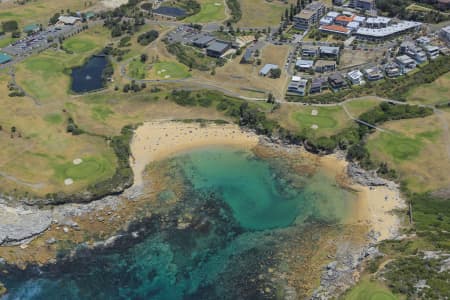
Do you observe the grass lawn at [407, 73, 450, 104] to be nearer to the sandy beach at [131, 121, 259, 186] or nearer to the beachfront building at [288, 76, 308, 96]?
the beachfront building at [288, 76, 308, 96]

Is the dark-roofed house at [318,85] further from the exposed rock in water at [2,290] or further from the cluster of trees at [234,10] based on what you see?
the exposed rock in water at [2,290]

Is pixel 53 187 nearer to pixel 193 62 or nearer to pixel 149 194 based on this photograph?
pixel 149 194

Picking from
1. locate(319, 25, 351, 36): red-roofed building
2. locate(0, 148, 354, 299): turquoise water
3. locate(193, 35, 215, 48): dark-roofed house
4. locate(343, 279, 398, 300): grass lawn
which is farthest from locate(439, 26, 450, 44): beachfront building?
locate(343, 279, 398, 300): grass lawn

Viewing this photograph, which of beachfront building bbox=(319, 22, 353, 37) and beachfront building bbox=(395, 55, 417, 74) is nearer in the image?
beachfront building bbox=(395, 55, 417, 74)

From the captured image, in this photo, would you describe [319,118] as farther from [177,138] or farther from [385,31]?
[385,31]

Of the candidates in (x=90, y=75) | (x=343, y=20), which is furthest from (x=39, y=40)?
(x=343, y=20)

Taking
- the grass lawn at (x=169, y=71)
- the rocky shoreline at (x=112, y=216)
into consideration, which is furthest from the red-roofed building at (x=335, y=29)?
the rocky shoreline at (x=112, y=216)

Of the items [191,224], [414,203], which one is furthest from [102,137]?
[414,203]
